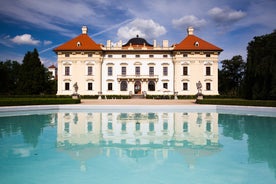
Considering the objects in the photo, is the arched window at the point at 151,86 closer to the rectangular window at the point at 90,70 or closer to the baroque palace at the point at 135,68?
the baroque palace at the point at 135,68

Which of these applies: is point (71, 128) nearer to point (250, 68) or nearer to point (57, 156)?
point (57, 156)

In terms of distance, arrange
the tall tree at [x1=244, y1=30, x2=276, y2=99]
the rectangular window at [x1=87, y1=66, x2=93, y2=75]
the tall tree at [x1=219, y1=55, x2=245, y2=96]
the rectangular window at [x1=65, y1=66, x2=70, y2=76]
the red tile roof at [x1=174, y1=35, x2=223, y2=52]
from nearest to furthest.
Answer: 1. the tall tree at [x1=244, y1=30, x2=276, y2=99]
2. the red tile roof at [x1=174, y1=35, x2=223, y2=52]
3. the rectangular window at [x1=87, y1=66, x2=93, y2=75]
4. the rectangular window at [x1=65, y1=66, x2=70, y2=76]
5. the tall tree at [x1=219, y1=55, x2=245, y2=96]

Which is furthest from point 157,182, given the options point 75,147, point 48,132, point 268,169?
point 48,132

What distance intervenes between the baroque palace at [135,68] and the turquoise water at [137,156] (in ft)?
82.3

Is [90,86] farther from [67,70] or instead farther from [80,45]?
[80,45]

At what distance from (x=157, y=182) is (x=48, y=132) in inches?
274

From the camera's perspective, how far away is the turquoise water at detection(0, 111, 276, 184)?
17.0 feet

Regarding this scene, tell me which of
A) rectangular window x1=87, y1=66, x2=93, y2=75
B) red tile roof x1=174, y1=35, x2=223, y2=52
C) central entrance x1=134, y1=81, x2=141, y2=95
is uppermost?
red tile roof x1=174, y1=35, x2=223, y2=52

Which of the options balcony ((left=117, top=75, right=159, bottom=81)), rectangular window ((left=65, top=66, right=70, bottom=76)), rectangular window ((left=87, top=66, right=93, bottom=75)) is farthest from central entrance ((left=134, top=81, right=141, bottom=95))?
rectangular window ((left=65, top=66, right=70, bottom=76))

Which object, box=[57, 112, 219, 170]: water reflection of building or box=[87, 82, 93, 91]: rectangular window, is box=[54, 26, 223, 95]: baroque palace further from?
box=[57, 112, 219, 170]: water reflection of building

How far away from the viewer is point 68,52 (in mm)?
35219

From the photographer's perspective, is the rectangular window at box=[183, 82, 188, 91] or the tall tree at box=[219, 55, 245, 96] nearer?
the rectangular window at box=[183, 82, 188, 91]

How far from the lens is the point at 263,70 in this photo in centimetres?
2070

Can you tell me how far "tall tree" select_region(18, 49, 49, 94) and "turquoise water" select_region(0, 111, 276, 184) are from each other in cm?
2830
